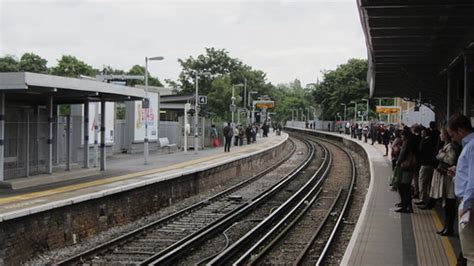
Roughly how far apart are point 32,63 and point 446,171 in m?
66.5

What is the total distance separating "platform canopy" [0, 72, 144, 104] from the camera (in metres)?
13.6

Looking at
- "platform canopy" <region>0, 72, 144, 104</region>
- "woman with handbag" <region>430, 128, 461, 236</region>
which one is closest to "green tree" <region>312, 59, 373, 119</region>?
"platform canopy" <region>0, 72, 144, 104</region>

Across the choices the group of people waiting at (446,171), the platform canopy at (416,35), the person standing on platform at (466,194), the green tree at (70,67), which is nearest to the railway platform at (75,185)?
the group of people waiting at (446,171)

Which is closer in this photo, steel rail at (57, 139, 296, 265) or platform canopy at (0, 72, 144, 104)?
steel rail at (57, 139, 296, 265)

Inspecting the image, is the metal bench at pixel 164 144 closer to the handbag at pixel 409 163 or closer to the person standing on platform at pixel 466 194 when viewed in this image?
the handbag at pixel 409 163

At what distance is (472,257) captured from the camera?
5.21 m

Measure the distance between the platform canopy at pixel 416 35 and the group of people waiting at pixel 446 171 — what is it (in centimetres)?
210

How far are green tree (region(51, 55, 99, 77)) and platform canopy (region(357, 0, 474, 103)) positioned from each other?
48.4 m

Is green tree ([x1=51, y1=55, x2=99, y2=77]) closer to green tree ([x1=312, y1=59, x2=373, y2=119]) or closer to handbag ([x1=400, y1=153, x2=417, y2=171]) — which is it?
green tree ([x1=312, y1=59, x2=373, y2=119])

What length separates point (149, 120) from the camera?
1164 inches

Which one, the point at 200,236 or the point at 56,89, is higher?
the point at 56,89

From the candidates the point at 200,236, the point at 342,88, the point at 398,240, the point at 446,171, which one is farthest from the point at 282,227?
the point at 342,88

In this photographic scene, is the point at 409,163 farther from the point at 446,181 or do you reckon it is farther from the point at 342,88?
the point at 342,88

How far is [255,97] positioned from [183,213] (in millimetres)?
71078
